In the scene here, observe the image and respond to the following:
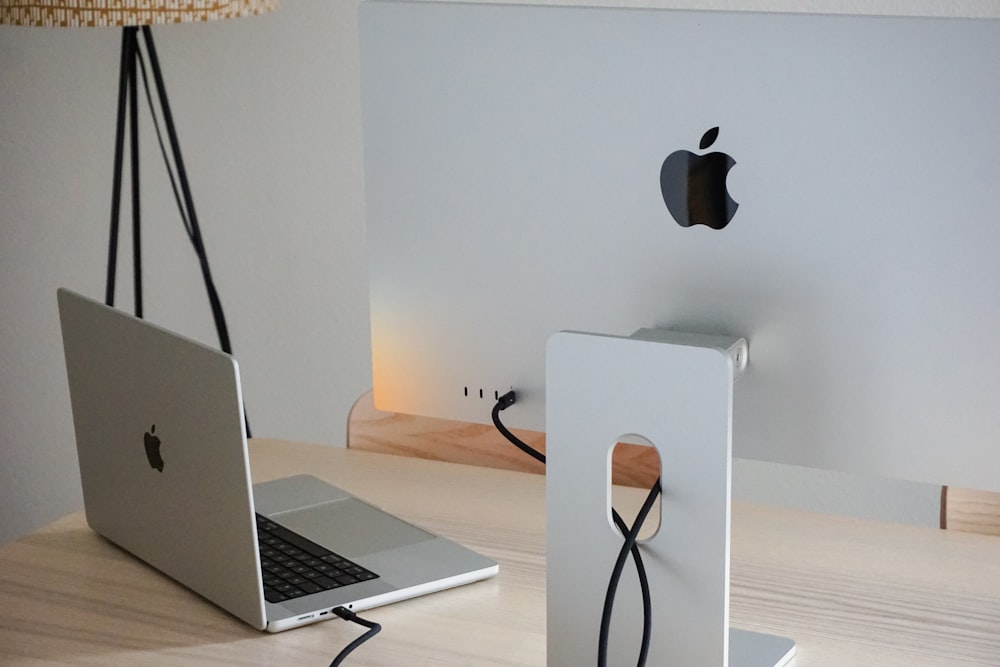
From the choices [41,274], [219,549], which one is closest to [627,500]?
[219,549]

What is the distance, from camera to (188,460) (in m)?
1.07

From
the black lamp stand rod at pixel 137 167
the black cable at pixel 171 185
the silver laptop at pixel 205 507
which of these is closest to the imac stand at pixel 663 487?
the silver laptop at pixel 205 507

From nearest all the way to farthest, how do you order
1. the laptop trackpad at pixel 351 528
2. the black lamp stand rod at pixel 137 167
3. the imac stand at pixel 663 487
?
the imac stand at pixel 663 487, the laptop trackpad at pixel 351 528, the black lamp stand rod at pixel 137 167

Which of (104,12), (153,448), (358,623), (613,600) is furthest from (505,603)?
(104,12)

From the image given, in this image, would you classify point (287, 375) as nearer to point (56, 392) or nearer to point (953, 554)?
point (56, 392)

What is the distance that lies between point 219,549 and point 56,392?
1730 mm

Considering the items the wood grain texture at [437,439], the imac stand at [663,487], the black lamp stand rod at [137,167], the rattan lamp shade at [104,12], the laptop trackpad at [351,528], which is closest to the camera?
the imac stand at [663,487]

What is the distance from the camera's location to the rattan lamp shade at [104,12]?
176cm

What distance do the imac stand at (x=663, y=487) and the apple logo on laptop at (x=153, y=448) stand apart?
0.40 m

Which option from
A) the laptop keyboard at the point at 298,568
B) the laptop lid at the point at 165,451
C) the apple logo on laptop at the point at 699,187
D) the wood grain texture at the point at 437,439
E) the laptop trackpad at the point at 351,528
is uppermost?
the apple logo on laptop at the point at 699,187

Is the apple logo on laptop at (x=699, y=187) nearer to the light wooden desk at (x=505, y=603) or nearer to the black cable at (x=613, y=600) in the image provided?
the black cable at (x=613, y=600)

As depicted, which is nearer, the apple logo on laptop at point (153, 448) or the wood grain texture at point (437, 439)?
the apple logo on laptop at point (153, 448)

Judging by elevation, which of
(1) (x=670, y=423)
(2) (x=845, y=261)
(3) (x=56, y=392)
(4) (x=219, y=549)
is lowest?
(3) (x=56, y=392)

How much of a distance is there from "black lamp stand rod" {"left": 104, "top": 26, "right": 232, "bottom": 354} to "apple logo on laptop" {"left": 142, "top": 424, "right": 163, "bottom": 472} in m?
1.14
